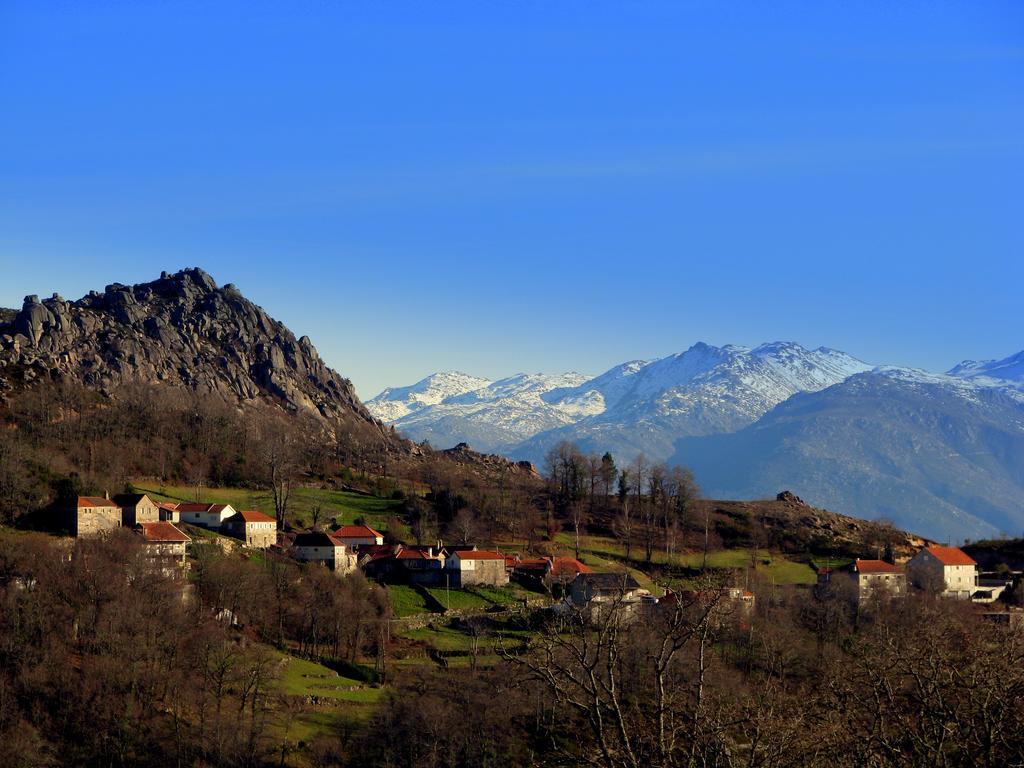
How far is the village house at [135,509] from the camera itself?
9769cm

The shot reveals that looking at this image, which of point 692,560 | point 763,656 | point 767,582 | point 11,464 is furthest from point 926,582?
point 11,464

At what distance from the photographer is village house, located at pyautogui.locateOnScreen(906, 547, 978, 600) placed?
383 ft

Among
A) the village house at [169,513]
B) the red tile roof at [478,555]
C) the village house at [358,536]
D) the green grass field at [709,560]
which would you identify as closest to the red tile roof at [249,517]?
the village house at [169,513]

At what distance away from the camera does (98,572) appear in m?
75.6

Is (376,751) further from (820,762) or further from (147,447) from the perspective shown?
(147,447)

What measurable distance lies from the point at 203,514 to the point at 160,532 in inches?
559

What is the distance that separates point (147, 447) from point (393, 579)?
4325 centimetres

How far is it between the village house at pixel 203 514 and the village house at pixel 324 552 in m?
9.16

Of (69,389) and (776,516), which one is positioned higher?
(69,389)

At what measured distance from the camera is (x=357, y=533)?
115 metres

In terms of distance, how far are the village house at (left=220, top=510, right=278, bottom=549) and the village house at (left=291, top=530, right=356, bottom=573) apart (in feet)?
16.5

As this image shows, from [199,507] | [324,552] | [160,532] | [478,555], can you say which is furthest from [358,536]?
[160,532]

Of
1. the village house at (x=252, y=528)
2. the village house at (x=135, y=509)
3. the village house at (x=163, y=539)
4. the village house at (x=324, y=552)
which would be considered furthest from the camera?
the village house at (x=252, y=528)

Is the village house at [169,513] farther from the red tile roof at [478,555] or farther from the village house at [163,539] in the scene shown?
the red tile roof at [478,555]
